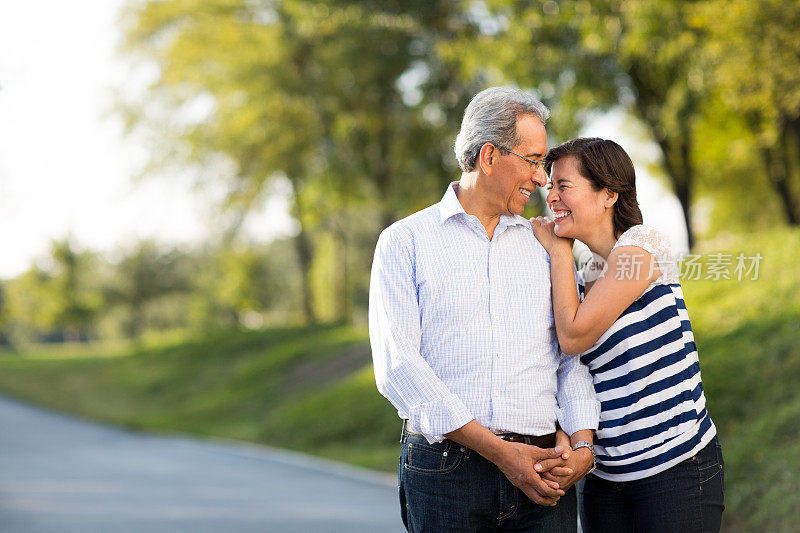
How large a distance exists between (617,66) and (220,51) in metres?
13.7

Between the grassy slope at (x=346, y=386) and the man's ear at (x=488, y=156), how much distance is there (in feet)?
16.3

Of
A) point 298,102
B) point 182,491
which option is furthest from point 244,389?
point 182,491

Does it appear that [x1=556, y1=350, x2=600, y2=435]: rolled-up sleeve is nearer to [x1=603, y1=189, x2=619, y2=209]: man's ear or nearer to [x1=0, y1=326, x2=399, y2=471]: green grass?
[x1=603, y1=189, x2=619, y2=209]: man's ear

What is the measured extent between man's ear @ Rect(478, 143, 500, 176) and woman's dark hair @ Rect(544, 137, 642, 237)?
0.78 ft

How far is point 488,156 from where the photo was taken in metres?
2.85

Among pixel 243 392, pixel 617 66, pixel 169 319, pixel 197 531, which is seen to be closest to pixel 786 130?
pixel 617 66

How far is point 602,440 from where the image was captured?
287 centimetres

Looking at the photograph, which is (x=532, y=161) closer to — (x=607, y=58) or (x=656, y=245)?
(x=656, y=245)

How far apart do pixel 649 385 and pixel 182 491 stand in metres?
8.36

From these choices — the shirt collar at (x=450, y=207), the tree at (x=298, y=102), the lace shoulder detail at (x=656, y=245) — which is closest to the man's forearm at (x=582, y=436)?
the lace shoulder detail at (x=656, y=245)

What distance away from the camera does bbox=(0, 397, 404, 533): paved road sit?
8211 millimetres

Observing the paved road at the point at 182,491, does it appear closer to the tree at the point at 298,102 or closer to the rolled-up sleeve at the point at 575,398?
the rolled-up sleeve at the point at 575,398

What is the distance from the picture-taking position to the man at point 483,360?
2715 mm

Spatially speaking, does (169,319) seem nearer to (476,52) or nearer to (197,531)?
(476,52)
